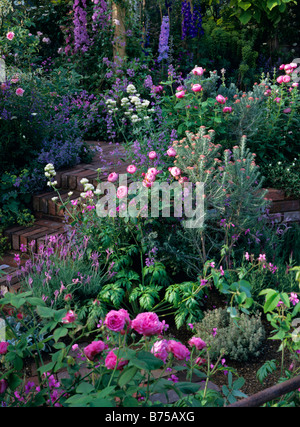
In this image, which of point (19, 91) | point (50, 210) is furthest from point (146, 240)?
point (19, 91)

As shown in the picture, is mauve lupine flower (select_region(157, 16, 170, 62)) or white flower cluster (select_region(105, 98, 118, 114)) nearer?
white flower cluster (select_region(105, 98, 118, 114))

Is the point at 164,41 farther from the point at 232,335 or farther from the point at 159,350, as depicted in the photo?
the point at 159,350

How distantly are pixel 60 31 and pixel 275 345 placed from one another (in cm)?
640

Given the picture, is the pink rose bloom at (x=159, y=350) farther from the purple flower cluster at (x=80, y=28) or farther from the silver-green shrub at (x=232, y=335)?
the purple flower cluster at (x=80, y=28)

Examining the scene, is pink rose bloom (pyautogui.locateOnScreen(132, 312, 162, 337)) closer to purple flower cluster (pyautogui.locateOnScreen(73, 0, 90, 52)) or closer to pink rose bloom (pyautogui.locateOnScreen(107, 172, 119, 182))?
pink rose bloom (pyautogui.locateOnScreen(107, 172, 119, 182))

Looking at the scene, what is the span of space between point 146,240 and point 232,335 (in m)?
0.84

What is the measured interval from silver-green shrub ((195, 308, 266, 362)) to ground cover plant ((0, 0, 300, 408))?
12 mm

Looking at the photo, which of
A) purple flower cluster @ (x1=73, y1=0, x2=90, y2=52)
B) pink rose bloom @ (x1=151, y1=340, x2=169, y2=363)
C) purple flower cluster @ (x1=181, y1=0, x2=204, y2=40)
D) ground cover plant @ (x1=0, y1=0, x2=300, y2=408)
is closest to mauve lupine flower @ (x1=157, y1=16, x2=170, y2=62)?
ground cover plant @ (x1=0, y1=0, x2=300, y2=408)

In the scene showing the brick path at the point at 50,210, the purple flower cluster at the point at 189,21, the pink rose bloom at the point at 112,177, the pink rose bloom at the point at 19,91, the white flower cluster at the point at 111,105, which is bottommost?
the brick path at the point at 50,210

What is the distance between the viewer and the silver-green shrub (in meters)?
2.56

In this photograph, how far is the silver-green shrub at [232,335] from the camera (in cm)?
256

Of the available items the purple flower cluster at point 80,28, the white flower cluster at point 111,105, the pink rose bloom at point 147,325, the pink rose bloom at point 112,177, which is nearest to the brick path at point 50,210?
the white flower cluster at point 111,105

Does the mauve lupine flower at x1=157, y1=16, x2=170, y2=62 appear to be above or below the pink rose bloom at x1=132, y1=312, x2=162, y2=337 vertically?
above

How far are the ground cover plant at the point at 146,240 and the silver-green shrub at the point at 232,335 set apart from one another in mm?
12
